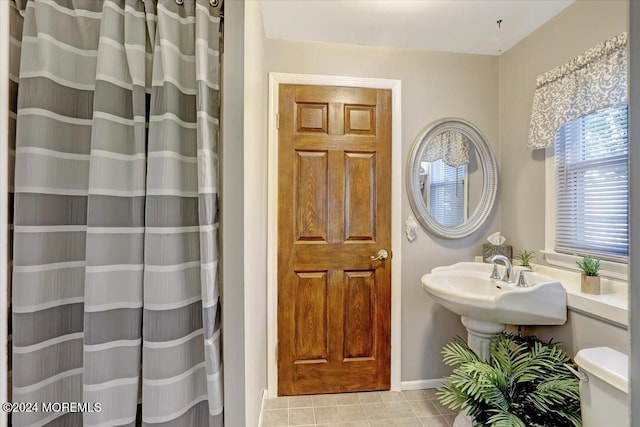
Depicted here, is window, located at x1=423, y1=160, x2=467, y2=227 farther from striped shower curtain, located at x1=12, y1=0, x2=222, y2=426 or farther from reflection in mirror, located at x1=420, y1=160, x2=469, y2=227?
striped shower curtain, located at x1=12, y1=0, x2=222, y2=426

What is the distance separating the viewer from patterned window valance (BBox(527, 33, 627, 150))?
54.0 inches

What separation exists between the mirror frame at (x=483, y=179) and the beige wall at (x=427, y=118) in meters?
0.05

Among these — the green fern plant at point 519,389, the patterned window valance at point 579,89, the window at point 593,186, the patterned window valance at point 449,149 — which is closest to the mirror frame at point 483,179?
the patterned window valance at point 449,149

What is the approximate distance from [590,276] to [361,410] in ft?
4.65

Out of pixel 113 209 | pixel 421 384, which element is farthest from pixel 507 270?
pixel 113 209

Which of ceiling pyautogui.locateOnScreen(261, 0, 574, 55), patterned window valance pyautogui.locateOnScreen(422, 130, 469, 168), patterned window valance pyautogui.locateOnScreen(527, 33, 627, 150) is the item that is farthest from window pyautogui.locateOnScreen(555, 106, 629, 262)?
ceiling pyautogui.locateOnScreen(261, 0, 574, 55)

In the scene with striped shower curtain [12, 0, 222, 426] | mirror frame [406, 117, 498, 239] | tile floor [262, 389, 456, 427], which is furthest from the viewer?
mirror frame [406, 117, 498, 239]

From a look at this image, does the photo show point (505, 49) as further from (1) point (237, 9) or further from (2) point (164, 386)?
(2) point (164, 386)

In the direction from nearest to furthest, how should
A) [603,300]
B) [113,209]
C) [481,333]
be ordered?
[113,209] → [603,300] → [481,333]

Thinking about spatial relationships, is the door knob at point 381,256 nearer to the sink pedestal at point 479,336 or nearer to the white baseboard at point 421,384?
the sink pedestal at point 479,336

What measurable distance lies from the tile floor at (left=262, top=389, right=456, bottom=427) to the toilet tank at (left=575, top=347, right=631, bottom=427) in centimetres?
82

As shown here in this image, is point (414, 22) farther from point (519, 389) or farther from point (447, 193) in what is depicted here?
point (519, 389)

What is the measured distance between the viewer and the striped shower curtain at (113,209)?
100 cm

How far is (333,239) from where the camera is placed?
2.02 m
